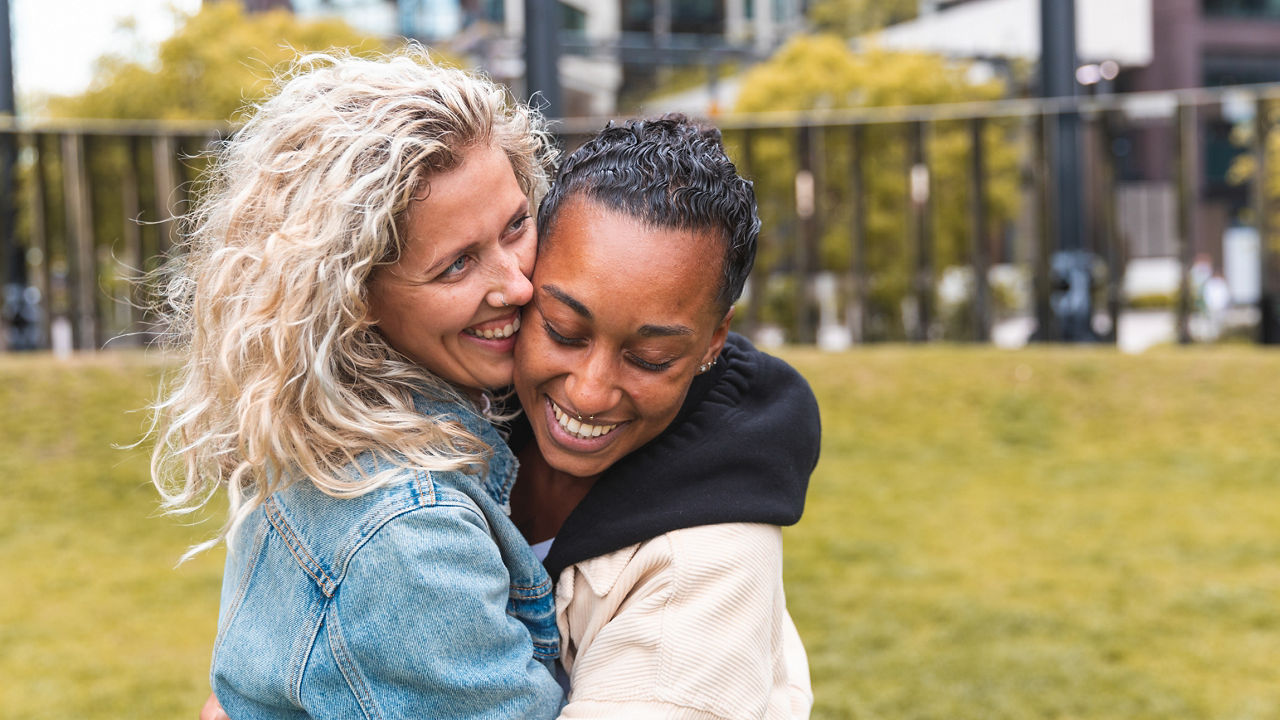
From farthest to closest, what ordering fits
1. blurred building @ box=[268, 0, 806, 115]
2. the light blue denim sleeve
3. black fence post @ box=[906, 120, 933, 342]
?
blurred building @ box=[268, 0, 806, 115]
black fence post @ box=[906, 120, 933, 342]
the light blue denim sleeve

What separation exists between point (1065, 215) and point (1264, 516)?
2.99 metres

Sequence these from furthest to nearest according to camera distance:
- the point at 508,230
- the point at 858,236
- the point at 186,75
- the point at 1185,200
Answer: the point at 186,75 < the point at 858,236 < the point at 1185,200 < the point at 508,230

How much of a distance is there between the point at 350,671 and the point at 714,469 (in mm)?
558

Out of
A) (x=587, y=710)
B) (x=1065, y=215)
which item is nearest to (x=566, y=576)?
(x=587, y=710)

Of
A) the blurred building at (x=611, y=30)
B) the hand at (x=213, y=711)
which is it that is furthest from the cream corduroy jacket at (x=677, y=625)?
the blurred building at (x=611, y=30)

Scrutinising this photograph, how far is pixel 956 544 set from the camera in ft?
19.4

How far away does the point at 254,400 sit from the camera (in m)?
1.58

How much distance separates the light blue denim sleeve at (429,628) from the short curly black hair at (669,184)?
1.51 ft

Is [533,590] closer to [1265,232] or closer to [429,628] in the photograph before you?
[429,628]

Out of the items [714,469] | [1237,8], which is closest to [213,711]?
[714,469]

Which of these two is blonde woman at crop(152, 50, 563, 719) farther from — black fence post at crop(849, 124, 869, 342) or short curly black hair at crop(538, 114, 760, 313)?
black fence post at crop(849, 124, 869, 342)

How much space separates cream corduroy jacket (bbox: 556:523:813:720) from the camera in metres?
1.55

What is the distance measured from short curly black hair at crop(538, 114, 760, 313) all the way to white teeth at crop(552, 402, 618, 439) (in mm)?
239

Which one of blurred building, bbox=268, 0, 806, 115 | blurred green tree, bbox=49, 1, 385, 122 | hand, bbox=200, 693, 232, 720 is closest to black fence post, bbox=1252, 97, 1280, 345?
hand, bbox=200, 693, 232, 720
